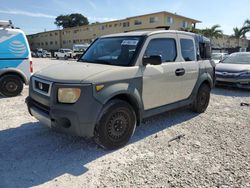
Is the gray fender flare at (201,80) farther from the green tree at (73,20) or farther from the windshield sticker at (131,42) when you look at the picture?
the green tree at (73,20)

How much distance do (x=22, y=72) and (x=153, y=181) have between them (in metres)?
6.05

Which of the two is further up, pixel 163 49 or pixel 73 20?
pixel 73 20

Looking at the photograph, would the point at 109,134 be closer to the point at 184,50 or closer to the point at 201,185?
the point at 201,185

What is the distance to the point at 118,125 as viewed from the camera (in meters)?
3.83

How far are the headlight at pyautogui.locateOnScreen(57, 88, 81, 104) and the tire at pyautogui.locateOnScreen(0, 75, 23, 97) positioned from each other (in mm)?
4868

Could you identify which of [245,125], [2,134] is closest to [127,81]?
[2,134]

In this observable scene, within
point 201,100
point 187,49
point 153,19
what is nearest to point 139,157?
point 187,49

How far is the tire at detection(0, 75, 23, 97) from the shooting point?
739cm

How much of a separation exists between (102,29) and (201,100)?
47854 millimetres

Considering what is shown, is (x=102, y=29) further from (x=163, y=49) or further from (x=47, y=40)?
(x=163, y=49)

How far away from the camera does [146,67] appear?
4145 mm

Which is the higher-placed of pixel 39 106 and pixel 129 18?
pixel 129 18

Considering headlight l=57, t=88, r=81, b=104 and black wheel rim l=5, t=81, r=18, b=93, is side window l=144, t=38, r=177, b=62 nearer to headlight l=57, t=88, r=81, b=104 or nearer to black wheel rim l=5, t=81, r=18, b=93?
headlight l=57, t=88, r=81, b=104

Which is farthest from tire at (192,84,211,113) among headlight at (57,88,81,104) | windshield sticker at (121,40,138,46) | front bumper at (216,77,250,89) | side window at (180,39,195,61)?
front bumper at (216,77,250,89)
